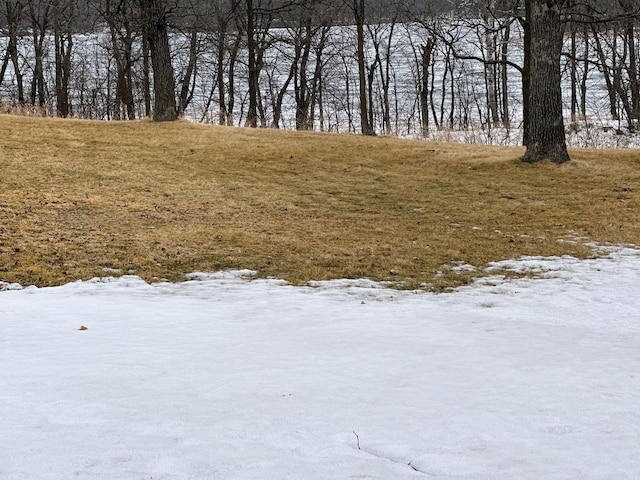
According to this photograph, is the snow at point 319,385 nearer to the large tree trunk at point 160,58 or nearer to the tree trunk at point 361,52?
the large tree trunk at point 160,58

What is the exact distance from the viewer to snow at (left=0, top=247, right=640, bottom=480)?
1.74 metres

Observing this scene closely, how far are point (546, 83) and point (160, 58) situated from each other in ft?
27.5

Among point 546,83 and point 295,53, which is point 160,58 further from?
point 295,53

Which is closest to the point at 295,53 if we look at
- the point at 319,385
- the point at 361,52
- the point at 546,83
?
the point at 361,52

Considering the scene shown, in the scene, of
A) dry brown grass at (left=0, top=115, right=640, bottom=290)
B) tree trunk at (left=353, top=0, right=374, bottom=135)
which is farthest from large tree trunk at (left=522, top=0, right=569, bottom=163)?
tree trunk at (left=353, top=0, right=374, bottom=135)

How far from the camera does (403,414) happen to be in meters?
2.15

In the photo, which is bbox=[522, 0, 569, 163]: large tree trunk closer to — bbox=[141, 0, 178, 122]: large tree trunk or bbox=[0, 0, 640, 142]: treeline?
bbox=[0, 0, 640, 142]: treeline

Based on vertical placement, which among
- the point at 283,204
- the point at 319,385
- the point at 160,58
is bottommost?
the point at 319,385

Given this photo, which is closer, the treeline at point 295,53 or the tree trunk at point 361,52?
the treeline at point 295,53

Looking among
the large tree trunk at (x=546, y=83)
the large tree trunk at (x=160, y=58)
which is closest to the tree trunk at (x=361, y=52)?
the large tree trunk at (x=160, y=58)

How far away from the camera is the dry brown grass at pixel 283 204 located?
18.0 feet

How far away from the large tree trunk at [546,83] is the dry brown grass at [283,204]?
43 cm

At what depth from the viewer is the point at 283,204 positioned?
7824 millimetres

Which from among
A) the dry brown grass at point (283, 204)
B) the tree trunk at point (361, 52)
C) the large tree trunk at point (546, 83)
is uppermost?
the tree trunk at point (361, 52)
